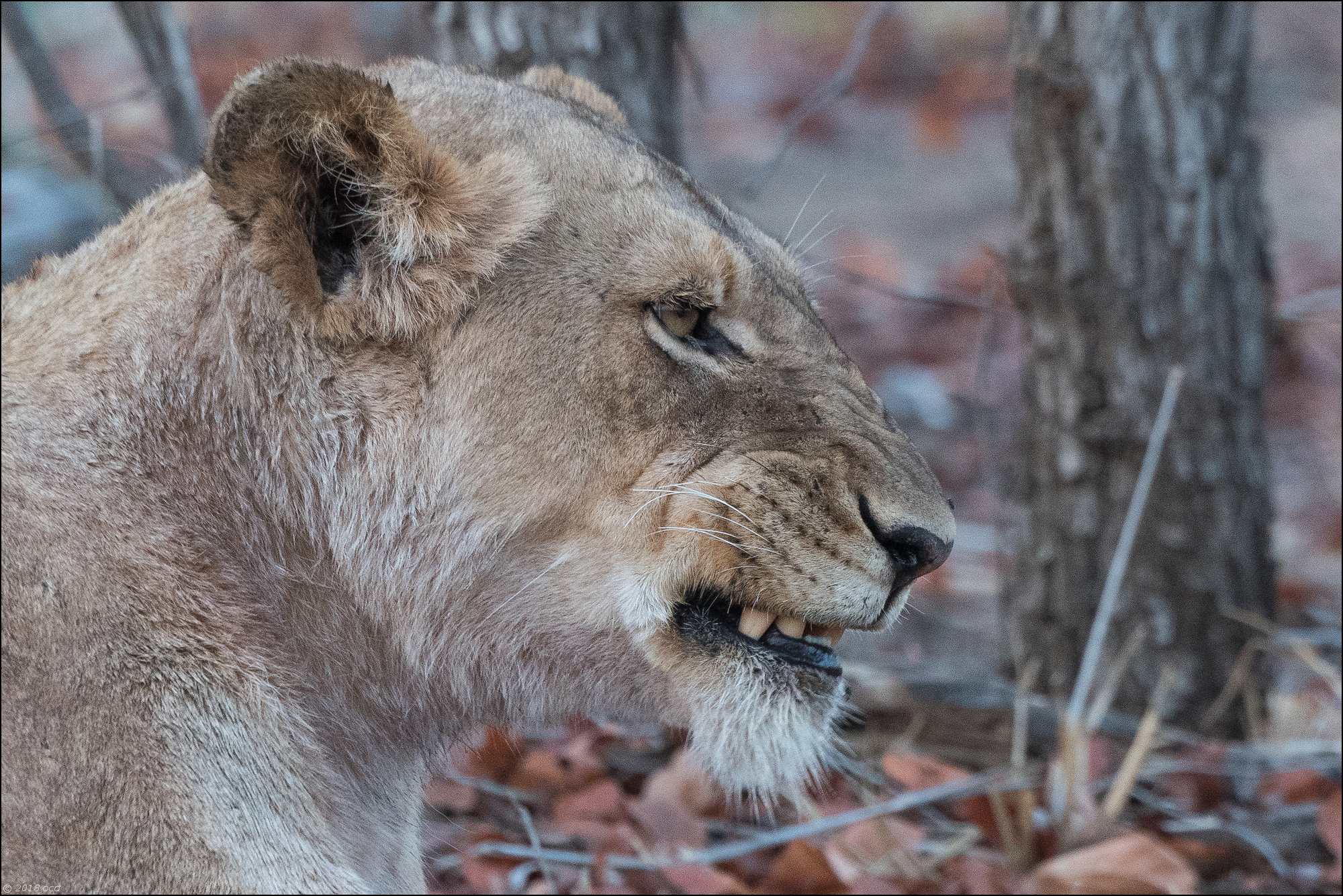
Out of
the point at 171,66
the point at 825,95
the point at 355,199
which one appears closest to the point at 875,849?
the point at 355,199

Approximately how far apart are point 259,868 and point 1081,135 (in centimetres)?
330

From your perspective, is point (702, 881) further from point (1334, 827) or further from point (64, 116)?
point (64, 116)

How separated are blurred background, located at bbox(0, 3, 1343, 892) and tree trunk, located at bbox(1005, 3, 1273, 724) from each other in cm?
12

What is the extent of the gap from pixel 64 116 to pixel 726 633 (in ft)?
10.1

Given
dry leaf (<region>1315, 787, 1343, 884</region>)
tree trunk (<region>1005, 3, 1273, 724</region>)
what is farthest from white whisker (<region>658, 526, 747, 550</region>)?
tree trunk (<region>1005, 3, 1273, 724</region>)

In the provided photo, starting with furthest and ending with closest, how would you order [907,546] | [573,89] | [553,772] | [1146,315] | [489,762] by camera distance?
[1146,315] < [489,762] < [553,772] < [573,89] < [907,546]

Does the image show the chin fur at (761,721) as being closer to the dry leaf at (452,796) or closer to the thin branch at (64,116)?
the dry leaf at (452,796)

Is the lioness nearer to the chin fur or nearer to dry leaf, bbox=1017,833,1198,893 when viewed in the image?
the chin fur

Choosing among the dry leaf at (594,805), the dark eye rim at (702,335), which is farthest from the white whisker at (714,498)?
the dry leaf at (594,805)

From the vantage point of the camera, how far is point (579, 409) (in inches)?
93.3

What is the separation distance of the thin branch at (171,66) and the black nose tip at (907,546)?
2.63 metres

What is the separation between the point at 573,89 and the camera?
3031 millimetres

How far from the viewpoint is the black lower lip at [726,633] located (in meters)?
2.46

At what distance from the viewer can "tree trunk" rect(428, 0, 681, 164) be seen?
4.04m
